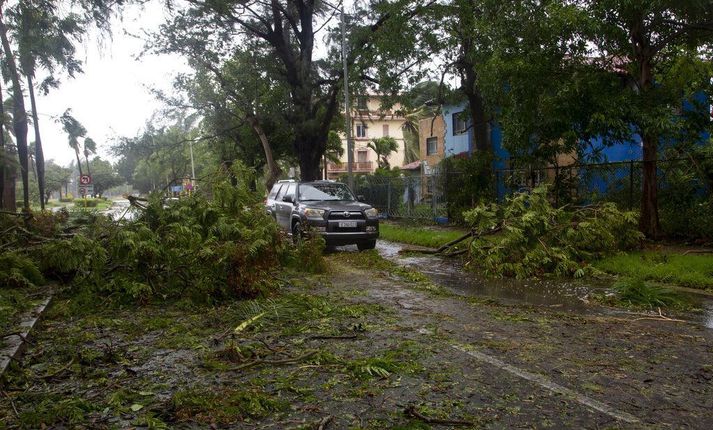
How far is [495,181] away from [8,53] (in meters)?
18.6

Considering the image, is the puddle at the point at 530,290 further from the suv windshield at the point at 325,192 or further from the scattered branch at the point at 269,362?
the scattered branch at the point at 269,362

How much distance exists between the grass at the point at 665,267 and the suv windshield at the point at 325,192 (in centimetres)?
671

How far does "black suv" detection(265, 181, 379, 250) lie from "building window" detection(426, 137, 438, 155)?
27404 millimetres

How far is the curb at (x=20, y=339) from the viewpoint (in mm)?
4867

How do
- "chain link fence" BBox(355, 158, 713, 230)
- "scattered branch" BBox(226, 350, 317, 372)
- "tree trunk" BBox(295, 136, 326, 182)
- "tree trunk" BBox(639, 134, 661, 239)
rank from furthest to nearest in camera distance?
"tree trunk" BBox(295, 136, 326, 182), "chain link fence" BBox(355, 158, 713, 230), "tree trunk" BBox(639, 134, 661, 239), "scattered branch" BBox(226, 350, 317, 372)

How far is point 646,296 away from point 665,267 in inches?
94.3

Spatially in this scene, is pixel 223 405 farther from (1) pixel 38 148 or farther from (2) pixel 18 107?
(1) pixel 38 148

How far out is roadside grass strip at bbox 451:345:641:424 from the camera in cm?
380

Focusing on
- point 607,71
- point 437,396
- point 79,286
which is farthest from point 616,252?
point 79,286

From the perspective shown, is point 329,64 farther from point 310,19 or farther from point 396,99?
point 396,99

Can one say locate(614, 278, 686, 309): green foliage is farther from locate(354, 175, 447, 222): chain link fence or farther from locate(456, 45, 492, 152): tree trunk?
locate(354, 175, 447, 222): chain link fence

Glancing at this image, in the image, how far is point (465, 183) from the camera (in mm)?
19797

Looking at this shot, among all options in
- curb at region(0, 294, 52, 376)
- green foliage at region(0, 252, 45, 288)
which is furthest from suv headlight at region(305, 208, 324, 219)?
curb at region(0, 294, 52, 376)

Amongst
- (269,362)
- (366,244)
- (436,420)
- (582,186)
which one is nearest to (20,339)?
(269,362)
